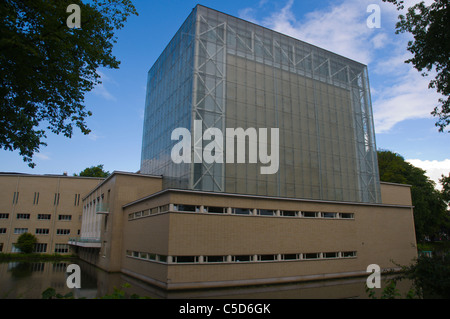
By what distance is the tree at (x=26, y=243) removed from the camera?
2037 inches

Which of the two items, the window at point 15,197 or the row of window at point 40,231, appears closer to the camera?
the row of window at point 40,231

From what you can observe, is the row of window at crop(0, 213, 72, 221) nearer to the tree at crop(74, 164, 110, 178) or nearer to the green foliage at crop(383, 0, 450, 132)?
the tree at crop(74, 164, 110, 178)

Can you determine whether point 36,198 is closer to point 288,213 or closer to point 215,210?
point 215,210

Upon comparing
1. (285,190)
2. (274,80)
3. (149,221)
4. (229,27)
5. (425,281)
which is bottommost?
(425,281)

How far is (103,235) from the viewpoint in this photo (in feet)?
118

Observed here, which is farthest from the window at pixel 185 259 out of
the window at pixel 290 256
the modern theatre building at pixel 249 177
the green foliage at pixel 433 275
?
the green foliage at pixel 433 275

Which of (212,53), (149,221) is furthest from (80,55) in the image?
(212,53)

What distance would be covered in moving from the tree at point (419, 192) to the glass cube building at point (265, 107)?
2376cm

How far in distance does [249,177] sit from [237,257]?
9.08 meters

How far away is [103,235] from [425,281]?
33423 mm

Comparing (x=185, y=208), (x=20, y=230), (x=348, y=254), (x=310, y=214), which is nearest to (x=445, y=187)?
(x=348, y=254)

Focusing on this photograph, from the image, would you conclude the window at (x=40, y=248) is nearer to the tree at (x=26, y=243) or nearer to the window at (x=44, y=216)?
the tree at (x=26, y=243)

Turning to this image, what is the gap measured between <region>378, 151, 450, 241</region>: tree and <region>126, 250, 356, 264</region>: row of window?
114ft
